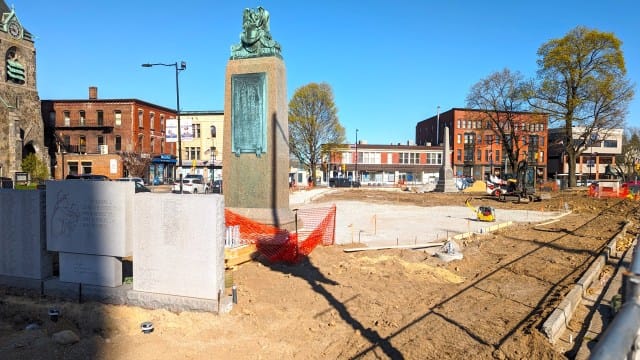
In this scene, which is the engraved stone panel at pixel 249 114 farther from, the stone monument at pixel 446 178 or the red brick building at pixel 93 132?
the red brick building at pixel 93 132

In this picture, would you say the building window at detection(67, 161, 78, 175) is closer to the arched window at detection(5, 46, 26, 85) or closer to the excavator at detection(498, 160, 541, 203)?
the arched window at detection(5, 46, 26, 85)

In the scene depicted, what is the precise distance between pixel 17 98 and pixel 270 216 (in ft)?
157

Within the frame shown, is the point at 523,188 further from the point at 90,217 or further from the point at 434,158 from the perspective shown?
the point at 434,158

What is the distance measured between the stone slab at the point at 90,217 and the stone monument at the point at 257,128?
5.02 meters

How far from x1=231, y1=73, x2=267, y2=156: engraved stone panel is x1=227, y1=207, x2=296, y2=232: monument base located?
159 cm

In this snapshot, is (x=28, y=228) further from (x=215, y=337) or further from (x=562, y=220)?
(x=562, y=220)

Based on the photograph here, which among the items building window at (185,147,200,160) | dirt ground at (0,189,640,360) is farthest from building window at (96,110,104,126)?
dirt ground at (0,189,640,360)

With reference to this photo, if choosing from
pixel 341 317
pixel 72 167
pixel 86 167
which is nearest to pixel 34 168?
pixel 86 167

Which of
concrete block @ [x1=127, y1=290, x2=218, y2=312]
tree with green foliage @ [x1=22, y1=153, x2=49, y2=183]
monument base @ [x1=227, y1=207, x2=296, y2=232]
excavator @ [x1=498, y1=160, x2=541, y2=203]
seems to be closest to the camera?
concrete block @ [x1=127, y1=290, x2=218, y2=312]

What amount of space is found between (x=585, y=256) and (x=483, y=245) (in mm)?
2608

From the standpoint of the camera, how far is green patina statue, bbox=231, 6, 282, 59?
40.1 feet

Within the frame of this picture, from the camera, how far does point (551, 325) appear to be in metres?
5.49

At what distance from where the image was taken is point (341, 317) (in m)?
6.40

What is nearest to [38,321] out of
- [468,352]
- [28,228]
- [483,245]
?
[28,228]
